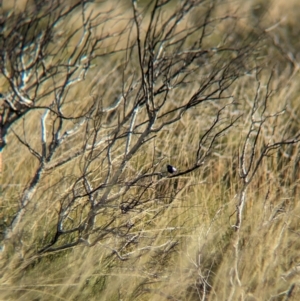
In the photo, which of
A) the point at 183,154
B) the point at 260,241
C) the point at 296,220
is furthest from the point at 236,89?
the point at 260,241

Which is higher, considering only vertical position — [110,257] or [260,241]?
[260,241]

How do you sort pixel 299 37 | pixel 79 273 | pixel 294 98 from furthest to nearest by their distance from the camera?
1. pixel 299 37
2. pixel 294 98
3. pixel 79 273

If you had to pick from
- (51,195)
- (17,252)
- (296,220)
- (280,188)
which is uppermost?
(280,188)

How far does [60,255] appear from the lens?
3.10 m

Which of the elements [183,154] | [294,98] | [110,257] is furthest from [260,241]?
[294,98]

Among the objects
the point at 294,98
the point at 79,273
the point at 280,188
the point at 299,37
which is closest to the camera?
the point at 79,273

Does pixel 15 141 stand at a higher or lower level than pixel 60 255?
higher

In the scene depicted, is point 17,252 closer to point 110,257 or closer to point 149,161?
point 110,257

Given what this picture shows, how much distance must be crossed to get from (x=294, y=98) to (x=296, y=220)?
6.91ft

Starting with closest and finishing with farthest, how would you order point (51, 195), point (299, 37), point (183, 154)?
point (51, 195)
point (183, 154)
point (299, 37)

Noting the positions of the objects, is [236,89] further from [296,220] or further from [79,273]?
[79,273]

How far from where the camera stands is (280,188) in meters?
3.66

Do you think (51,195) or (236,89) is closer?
(51,195)

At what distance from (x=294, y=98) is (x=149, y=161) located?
183 cm
